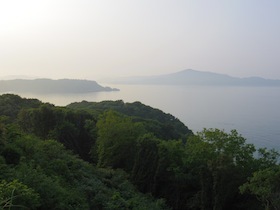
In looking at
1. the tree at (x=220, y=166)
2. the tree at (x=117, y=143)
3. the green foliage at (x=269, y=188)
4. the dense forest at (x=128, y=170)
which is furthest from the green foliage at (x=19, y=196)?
the tree at (x=117, y=143)

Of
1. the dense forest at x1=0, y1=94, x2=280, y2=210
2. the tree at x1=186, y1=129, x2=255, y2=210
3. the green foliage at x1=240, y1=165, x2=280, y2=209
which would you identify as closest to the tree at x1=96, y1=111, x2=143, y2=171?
the dense forest at x1=0, y1=94, x2=280, y2=210

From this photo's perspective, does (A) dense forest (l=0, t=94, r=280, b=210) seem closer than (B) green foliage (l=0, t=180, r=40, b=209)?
No

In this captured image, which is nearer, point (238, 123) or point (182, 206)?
point (182, 206)

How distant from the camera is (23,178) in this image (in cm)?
973

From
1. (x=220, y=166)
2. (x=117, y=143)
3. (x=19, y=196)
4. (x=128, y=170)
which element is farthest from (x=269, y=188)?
(x=117, y=143)

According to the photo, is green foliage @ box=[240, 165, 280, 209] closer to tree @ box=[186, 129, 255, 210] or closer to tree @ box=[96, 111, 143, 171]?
tree @ box=[186, 129, 255, 210]

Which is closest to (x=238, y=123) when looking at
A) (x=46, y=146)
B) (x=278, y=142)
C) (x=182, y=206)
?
(x=278, y=142)

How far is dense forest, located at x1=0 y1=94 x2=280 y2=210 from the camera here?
1041cm

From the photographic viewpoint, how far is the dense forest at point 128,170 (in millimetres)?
10414

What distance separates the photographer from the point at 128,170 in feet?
87.9

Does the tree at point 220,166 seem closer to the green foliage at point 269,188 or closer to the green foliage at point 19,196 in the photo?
the green foliage at point 269,188

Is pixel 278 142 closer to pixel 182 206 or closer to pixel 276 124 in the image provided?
pixel 276 124

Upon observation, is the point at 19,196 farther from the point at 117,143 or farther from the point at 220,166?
the point at 117,143

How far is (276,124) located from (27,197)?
277ft
